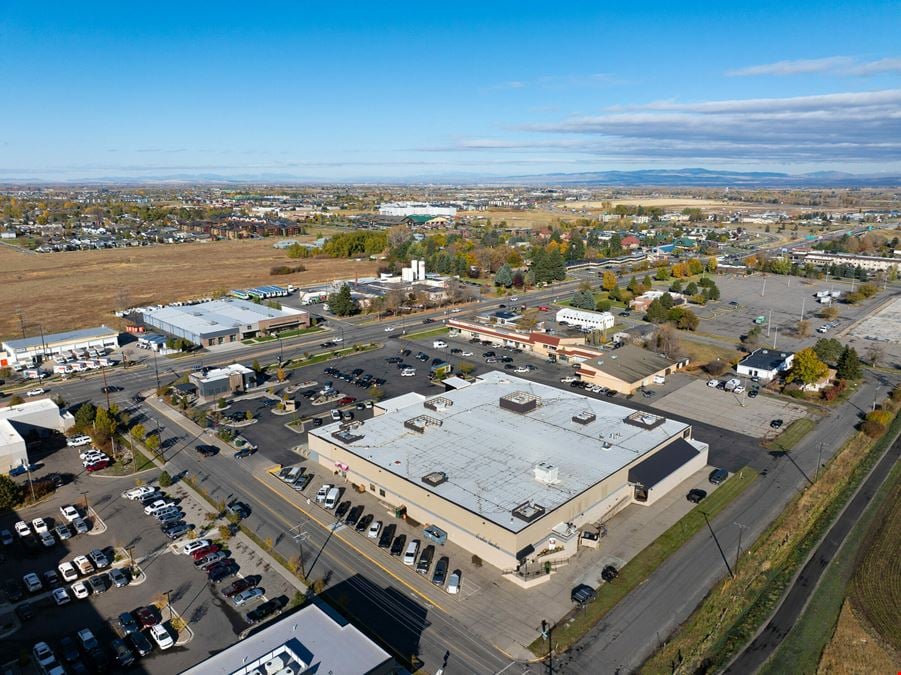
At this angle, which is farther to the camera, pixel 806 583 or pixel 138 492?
pixel 138 492

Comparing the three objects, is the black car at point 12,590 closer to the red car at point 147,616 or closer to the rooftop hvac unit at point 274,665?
the red car at point 147,616

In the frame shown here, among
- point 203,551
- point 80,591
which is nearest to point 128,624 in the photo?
point 80,591

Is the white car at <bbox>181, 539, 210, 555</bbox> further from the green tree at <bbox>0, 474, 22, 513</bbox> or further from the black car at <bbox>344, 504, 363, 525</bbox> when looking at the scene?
the green tree at <bbox>0, 474, 22, 513</bbox>

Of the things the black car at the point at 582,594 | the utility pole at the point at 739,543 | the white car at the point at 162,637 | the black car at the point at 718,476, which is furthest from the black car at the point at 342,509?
the black car at the point at 718,476

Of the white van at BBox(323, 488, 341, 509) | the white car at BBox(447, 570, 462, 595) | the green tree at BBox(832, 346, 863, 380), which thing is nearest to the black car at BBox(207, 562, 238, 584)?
the white van at BBox(323, 488, 341, 509)

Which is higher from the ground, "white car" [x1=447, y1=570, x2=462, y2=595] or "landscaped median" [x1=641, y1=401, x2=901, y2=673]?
"white car" [x1=447, y1=570, x2=462, y2=595]

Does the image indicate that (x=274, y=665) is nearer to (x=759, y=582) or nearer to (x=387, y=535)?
(x=387, y=535)
